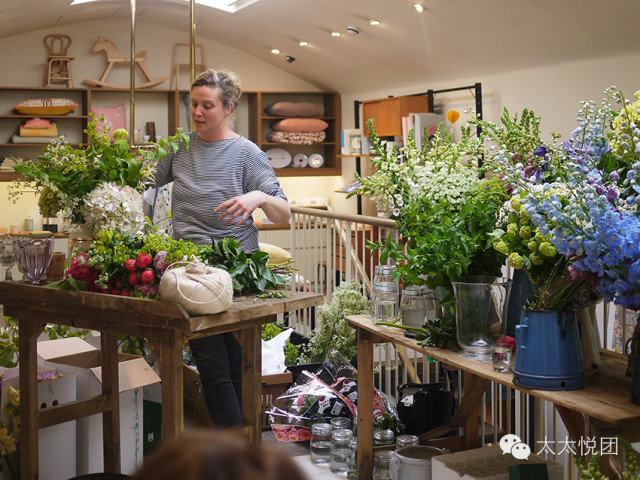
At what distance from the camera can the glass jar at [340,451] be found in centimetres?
292

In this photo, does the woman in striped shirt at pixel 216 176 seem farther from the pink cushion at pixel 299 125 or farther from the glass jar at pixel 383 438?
the pink cushion at pixel 299 125

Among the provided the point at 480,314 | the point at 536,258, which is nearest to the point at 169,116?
the point at 480,314

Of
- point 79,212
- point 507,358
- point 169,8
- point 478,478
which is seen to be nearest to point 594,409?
point 507,358

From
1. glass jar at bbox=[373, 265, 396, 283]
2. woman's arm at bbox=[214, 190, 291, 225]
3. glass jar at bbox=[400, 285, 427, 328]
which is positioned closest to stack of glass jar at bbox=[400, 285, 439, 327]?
glass jar at bbox=[400, 285, 427, 328]

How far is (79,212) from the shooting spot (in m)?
2.50

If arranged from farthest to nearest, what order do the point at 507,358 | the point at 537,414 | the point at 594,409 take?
the point at 537,414, the point at 507,358, the point at 594,409

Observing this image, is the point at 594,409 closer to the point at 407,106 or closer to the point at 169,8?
the point at 407,106

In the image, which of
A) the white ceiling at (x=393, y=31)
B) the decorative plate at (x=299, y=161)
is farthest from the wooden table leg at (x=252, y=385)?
the decorative plate at (x=299, y=161)

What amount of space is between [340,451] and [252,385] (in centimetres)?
59

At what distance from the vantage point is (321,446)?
3.04 m

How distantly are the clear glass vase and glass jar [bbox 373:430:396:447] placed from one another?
2.70 ft

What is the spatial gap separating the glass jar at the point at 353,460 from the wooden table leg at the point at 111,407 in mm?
822

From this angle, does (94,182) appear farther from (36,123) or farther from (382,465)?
(36,123)

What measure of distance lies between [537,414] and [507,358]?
3.02 ft
